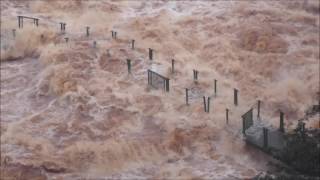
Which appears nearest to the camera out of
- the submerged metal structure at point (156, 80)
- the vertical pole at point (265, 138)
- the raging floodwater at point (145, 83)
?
the vertical pole at point (265, 138)

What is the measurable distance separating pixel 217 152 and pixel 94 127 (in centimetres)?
295

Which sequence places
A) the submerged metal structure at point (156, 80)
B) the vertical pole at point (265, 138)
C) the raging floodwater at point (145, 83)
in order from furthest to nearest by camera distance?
1. the submerged metal structure at point (156, 80)
2. the raging floodwater at point (145, 83)
3. the vertical pole at point (265, 138)

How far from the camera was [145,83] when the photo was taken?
1524cm

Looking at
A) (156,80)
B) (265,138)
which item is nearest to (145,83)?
(156,80)

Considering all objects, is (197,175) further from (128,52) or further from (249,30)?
(249,30)

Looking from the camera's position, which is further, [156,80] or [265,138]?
[156,80]

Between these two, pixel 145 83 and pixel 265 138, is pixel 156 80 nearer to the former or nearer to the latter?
pixel 145 83

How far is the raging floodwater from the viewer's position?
12.4 meters

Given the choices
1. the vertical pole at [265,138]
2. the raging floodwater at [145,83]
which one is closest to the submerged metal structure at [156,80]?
the raging floodwater at [145,83]

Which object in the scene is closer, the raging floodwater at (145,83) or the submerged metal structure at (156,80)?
the raging floodwater at (145,83)

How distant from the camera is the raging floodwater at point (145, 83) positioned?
1243cm

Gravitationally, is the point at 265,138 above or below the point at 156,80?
below

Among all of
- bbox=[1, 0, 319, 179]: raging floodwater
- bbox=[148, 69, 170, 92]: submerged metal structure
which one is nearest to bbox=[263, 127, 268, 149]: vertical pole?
bbox=[1, 0, 319, 179]: raging floodwater

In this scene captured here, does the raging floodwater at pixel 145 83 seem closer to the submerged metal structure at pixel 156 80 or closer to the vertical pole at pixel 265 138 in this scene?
the submerged metal structure at pixel 156 80
